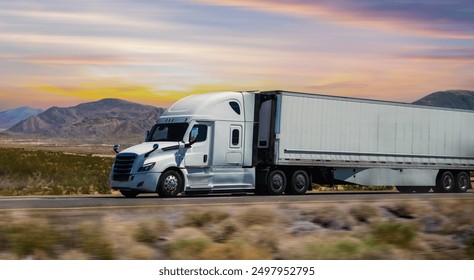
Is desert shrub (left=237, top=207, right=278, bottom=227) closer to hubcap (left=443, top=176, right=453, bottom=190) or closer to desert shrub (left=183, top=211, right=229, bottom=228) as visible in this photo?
desert shrub (left=183, top=211, right=229, bottom=228)

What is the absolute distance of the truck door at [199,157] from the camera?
2552cm

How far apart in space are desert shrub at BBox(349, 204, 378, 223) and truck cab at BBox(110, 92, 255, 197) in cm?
779

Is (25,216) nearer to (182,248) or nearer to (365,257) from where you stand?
(182,248)

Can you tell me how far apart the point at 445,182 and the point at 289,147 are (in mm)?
9051

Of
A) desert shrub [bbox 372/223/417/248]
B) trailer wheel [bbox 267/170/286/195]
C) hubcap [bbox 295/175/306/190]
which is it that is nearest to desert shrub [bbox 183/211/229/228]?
desert shrub [bbox 372/223/417/248]

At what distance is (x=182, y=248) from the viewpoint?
13023 mm

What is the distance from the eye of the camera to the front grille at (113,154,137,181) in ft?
82.0

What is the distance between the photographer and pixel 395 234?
1555 centimetres

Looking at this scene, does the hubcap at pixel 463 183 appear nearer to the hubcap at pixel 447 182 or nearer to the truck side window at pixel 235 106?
the hubcap at pixel 447 182

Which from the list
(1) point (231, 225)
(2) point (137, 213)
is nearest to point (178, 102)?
(2) point (137, 213)

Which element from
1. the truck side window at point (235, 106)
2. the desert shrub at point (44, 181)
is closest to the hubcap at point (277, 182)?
the truck side window at point (235, 106)

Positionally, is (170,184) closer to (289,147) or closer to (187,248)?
(289,147)

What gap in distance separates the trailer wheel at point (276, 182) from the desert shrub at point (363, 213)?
9.06m
